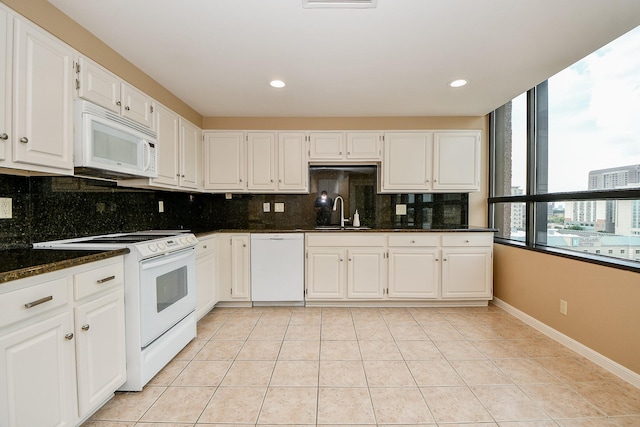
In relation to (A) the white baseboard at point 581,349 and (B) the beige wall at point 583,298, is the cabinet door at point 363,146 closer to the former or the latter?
(B) the beige wall at point 583,298

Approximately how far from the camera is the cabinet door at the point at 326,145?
11.5 feet

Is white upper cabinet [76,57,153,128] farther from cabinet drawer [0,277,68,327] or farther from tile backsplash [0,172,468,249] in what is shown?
cabinet drawer [0,277,68,327]

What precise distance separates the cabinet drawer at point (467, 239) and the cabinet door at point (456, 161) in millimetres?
581

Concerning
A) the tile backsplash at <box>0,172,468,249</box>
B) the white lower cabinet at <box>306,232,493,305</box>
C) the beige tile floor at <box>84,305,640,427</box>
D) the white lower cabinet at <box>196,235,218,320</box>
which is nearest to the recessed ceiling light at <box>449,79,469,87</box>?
the tile backsplash at <box>0,172,468,249</box>

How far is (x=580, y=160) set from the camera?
2443 mm

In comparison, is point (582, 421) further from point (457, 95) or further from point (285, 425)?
point (457, 95)

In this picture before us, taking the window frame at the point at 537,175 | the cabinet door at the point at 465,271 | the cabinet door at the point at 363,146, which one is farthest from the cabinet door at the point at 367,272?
the window frame at the point at 537,175

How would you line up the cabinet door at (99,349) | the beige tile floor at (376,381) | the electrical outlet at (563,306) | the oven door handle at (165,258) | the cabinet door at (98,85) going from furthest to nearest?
the electrical outlet at (563,306) → the oven door handle at (165,258) → the cabinet door at (98,85) → the beige tile floor at (376,381) → the cabinet door at (99,349)

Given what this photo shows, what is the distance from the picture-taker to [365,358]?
222 cm

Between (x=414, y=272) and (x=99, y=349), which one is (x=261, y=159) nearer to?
(x=414, y=272)

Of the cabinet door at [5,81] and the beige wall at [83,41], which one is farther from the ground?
the beige wall at [83,41]

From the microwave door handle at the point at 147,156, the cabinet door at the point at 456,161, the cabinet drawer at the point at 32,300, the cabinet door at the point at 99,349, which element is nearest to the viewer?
the cabinet drawer at the point at 32,300

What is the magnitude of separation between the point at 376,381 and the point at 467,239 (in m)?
2.04

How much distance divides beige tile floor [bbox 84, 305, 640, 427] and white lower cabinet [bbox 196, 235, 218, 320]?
0.29 metres
